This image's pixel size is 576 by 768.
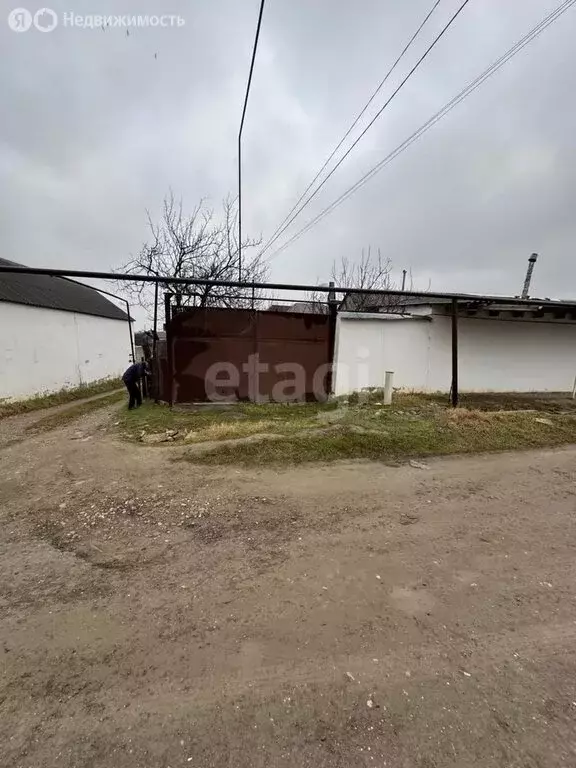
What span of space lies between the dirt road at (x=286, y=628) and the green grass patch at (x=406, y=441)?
1141 millimetres

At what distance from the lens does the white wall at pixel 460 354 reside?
31.8 feet

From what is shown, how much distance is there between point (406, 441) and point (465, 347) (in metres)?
6.59

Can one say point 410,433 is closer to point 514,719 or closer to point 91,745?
point 514,719

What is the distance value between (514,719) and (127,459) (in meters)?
4.80

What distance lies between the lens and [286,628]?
2.12m

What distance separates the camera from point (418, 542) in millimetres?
3068

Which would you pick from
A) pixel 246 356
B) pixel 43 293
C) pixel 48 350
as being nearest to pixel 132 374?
pixel 246 356

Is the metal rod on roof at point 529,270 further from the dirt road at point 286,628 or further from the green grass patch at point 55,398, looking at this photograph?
the green grass patch at point 55,398

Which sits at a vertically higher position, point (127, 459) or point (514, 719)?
point (127, 459)

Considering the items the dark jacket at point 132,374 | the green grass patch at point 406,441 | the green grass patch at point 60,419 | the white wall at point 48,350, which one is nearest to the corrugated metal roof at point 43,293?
the white wall at point 48,350

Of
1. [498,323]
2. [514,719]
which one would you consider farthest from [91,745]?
[498,323]

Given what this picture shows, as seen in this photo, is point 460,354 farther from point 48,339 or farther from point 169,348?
point 48,339

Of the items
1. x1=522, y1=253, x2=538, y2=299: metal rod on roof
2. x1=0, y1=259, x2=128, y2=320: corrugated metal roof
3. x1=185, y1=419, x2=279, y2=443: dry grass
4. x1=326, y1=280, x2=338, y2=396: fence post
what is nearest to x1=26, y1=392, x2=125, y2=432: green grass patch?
x1=0, y1=259, x2=128, y2=320: corrugated metal roof

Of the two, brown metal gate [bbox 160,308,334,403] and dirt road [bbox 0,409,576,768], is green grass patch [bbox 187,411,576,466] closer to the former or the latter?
dirt road [bbox 0,409,576,768]
